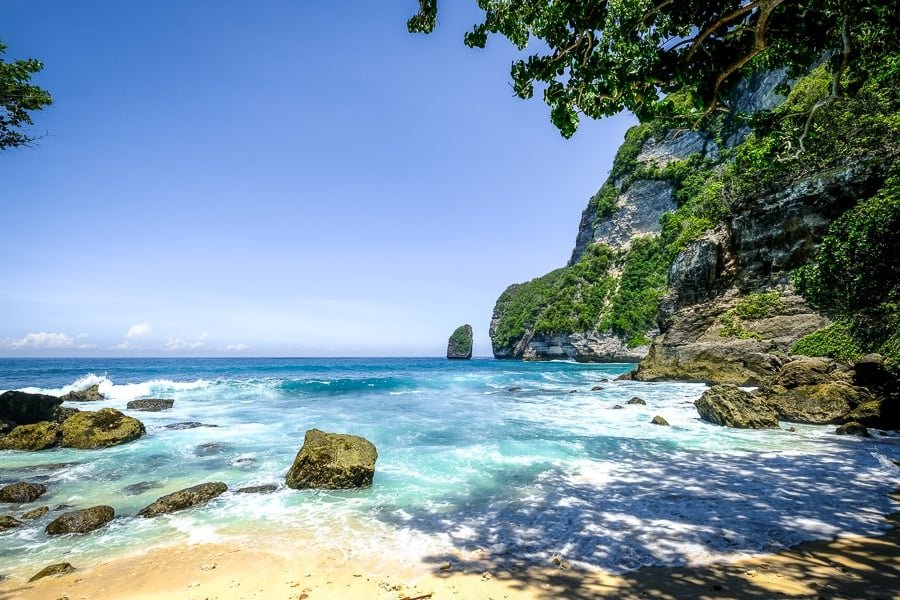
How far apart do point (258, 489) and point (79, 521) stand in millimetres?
3132

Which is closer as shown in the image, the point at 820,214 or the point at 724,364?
the point at 820,214

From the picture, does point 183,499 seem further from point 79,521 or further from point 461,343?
point 461,343

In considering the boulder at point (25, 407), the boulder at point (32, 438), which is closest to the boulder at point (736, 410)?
the boulder at point (32, 438)

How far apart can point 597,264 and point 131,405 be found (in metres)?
73.2

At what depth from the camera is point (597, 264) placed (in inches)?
3027

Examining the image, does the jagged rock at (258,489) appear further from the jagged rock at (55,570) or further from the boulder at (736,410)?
the boulder at (736,410)

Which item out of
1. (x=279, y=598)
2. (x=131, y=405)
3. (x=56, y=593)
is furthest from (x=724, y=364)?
(x=131, y=405)

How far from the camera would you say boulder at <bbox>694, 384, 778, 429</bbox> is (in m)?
14.3

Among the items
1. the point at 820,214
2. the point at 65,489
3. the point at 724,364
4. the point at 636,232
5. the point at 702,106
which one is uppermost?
the point at 636,232

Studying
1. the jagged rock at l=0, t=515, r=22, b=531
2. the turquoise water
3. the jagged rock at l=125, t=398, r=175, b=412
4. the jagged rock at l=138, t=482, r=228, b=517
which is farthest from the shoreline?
the jagged rock at l=125, t=398, r=175, b=412

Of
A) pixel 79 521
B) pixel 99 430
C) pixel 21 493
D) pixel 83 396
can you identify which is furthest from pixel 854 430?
pixel 83 396

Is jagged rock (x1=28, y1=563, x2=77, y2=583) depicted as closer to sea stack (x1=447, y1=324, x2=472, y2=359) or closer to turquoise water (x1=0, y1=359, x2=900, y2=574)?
turquoise water (x1=0, y1=359, x2=900, y2=574)

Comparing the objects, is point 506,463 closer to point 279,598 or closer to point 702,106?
point 279,598

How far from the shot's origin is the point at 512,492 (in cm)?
877
